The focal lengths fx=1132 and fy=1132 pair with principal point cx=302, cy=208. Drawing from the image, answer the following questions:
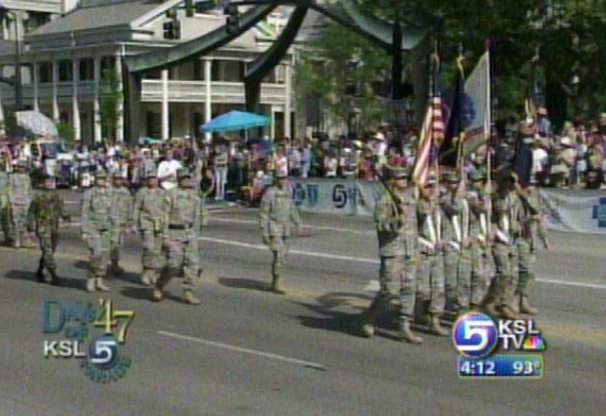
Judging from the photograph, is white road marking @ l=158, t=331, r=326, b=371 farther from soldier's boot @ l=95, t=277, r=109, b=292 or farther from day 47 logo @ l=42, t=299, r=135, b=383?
soldier's boot @ l=95, t=277, r=109, b=292

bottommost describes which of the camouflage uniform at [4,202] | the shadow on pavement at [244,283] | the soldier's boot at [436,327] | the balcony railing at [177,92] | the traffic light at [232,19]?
the shadow on pavement at [244,283]

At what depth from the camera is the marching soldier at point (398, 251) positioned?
12.3 m

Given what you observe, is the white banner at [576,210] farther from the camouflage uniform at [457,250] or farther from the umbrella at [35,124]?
the umbrella at [35,124]

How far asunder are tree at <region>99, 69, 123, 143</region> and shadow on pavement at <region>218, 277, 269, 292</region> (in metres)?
53.2

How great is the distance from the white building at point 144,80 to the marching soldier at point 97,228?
5884 cm

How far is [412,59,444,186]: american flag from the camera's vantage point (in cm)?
1332

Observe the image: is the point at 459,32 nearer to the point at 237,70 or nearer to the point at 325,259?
the point at 325,259

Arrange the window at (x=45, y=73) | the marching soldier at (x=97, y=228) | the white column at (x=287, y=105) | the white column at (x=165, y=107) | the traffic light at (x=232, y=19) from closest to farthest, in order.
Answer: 1. the marching soldier at (x=97, y=228)
2. the traffic light at (x=232, y=19)
3. the white column at (x=165, y=107)
4. the window at (x=45, y=73)
5. the white column at (x=287, y=105)

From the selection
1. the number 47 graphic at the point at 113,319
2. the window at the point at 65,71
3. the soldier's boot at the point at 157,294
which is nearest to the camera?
the number 47 graphic at the point at 113,319

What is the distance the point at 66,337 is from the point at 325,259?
8.41 metres

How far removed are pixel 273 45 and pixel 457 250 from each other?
27.4 meters

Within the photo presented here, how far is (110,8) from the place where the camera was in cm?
8888

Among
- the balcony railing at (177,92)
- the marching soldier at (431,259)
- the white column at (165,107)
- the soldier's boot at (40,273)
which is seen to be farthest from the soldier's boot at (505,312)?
the white column at (165,107)

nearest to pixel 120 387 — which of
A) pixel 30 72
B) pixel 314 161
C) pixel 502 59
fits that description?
pixel 314 161
